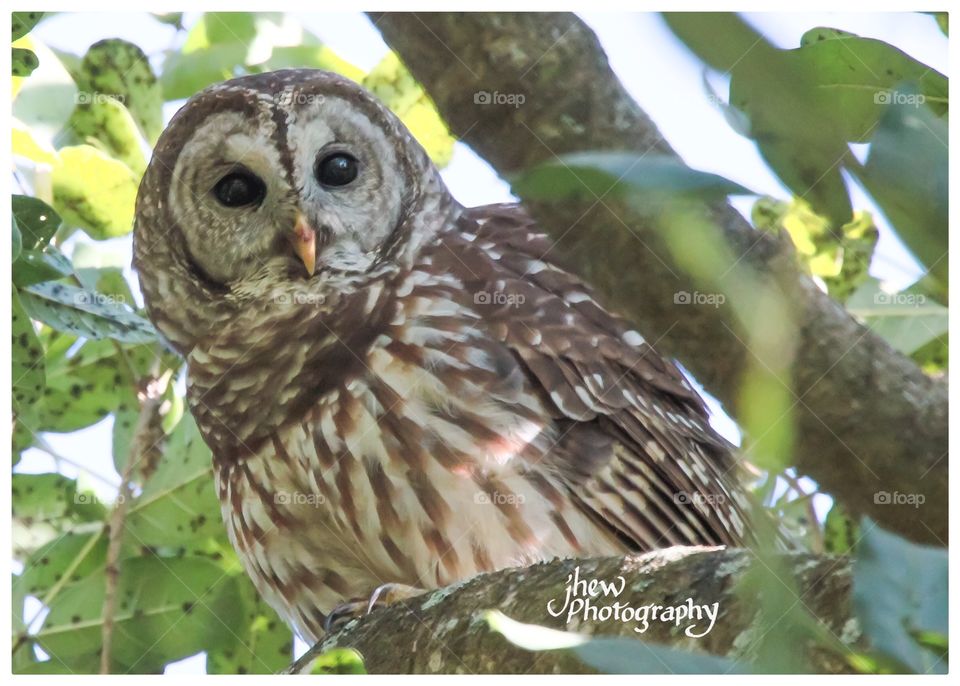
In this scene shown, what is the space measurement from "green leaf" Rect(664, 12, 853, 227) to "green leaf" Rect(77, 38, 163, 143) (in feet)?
8.06

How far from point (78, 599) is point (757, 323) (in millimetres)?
2417

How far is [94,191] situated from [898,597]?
2363 mm

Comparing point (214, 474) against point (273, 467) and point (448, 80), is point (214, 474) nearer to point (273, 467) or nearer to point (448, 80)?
point (273, 467)

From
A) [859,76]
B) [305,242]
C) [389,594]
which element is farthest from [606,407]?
[859,76]

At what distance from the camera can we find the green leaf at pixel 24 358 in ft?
7.80

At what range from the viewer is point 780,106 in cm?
68

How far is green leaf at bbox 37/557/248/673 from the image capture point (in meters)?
2.73

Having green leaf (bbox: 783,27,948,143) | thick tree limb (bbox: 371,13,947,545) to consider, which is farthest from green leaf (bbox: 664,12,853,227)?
thick tree limb (bbox: 371,13,947,545)

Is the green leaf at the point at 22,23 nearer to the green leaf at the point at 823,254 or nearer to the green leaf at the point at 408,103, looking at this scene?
the green leaf at the point at 408,103

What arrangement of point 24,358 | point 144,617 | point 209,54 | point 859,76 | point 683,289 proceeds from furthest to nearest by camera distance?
point 209,54 → point 144,617 → point 24,358 → point 683,289 → point 859,76

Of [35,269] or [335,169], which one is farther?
[335,169]

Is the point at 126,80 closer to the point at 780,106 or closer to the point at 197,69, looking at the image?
the point at 197,69

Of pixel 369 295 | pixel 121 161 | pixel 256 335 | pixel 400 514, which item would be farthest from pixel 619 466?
pixel 121 161
